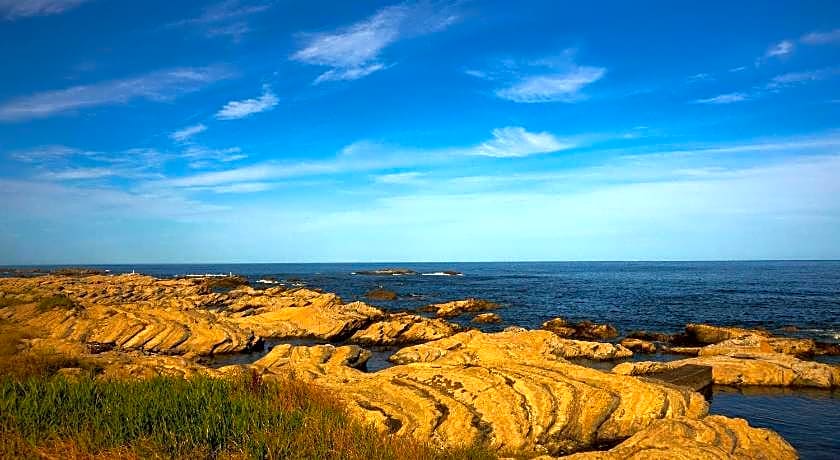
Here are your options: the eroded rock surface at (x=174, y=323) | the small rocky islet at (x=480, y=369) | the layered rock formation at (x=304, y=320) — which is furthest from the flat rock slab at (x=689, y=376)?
the eroded rock surface at (x=174, y=323)

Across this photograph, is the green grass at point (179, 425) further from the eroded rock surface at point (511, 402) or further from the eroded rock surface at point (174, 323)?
the eroded rock surface at point (174, 323)

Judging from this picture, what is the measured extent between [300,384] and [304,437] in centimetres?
442

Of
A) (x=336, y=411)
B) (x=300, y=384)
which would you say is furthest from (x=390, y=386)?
(x=336, y=411)

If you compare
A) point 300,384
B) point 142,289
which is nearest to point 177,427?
point 300,384

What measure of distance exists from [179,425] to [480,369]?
9566 mm

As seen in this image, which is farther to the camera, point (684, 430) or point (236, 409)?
point (684, 430)

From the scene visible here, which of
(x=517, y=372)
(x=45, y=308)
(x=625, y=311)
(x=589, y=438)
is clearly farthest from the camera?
(x=625, y=311)

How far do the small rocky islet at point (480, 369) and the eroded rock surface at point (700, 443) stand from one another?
0.14 feet

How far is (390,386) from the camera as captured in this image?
14.7 metres

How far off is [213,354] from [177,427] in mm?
25459

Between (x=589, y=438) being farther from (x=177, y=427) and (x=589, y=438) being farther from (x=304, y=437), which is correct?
(x=177, y=427)

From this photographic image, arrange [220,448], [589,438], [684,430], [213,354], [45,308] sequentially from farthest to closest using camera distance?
[45,308] → [213,354] → [589,438] → [684,430] → [220,448]

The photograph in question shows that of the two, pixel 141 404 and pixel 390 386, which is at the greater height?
pixel 141 404

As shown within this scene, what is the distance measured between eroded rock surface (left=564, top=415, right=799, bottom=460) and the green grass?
3711 mm
